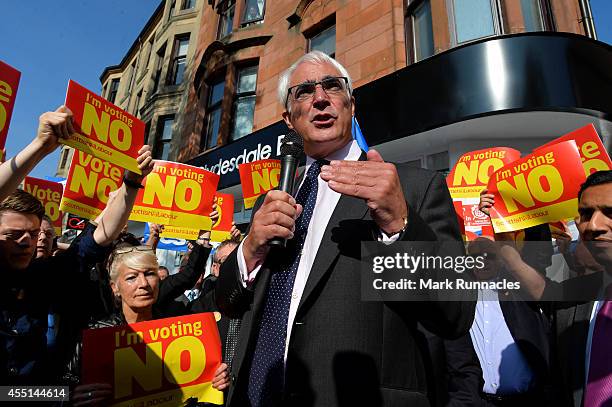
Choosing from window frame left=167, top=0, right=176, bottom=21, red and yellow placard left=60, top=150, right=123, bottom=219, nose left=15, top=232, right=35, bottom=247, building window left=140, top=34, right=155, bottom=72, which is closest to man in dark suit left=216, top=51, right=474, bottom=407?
nose left=15, top=232, right=35, bottom=247

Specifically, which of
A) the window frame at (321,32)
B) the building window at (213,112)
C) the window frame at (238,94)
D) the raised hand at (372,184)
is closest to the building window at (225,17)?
the building window at (213,112)

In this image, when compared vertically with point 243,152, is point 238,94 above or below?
above

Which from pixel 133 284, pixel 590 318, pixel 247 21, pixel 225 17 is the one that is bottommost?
pixel 590 318

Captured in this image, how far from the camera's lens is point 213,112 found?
1332cm

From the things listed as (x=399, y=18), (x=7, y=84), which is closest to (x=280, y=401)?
(x=7, y=84)

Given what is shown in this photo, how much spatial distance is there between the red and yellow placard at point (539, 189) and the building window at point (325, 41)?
23.7ft

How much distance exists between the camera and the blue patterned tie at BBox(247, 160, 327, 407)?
50.6 inches

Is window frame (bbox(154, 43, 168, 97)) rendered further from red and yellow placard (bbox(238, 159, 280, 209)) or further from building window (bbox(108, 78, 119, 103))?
red and yellow placard (bbox(238, 159, 280, 209))

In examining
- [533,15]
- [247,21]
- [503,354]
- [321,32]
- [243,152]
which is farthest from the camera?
[247,21]

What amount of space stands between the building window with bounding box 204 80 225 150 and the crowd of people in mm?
9903

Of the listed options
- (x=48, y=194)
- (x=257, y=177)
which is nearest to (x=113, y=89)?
(x=48, y=194)

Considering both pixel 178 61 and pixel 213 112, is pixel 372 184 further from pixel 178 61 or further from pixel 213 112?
pixel 178 61

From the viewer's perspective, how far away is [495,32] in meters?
6.62

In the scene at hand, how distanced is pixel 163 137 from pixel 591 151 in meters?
15.7
